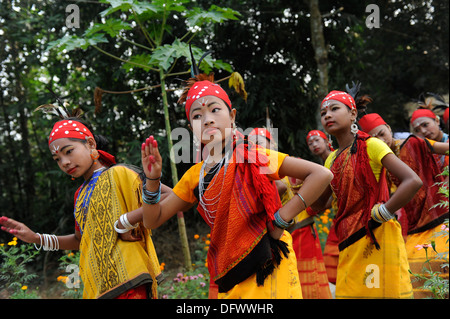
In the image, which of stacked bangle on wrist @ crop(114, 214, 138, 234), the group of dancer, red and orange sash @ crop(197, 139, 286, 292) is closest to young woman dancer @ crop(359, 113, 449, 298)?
the group of dancer

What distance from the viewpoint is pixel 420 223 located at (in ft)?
15.3

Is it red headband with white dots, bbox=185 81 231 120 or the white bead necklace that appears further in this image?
red headband with white dots, bbox=185 81 231 120

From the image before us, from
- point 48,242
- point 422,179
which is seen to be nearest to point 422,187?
point 422,179

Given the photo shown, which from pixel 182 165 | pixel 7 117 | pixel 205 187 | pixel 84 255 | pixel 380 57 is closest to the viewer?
pixel 205 187

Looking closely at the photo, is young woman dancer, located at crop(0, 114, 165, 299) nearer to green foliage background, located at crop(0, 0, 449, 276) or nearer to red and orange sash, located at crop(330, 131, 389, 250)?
red and orange sash, located at crop(330, 131, 389, 250)

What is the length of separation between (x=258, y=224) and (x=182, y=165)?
5.51 meters

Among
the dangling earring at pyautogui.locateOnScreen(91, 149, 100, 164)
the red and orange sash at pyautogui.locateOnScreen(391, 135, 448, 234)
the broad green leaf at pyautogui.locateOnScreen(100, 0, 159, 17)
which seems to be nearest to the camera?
the dangling earring at pyautogui.locateOnScreen(91, 149, 100, 164)

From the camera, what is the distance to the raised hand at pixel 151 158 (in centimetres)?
236

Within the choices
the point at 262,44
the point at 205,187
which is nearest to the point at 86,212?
the point at 205,187

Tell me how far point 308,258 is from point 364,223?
196cm

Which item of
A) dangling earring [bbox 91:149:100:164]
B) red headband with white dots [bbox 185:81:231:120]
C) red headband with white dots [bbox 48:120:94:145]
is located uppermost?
red headband with white dots [bbox 185:81:231:120]

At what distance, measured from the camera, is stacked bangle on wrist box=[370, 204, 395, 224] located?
318 cm

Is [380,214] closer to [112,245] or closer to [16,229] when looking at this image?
[112,245]
